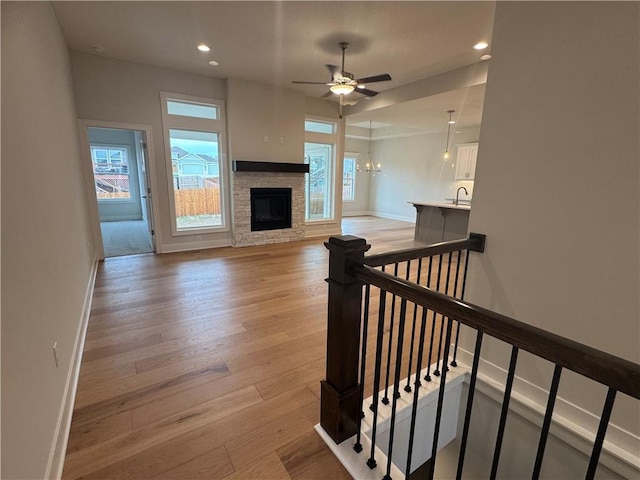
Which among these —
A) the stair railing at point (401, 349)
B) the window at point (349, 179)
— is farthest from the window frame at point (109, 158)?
the stair railing at point (401, 349)

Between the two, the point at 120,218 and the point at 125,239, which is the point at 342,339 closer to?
the point at 125,239

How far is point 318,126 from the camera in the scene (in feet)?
22.1

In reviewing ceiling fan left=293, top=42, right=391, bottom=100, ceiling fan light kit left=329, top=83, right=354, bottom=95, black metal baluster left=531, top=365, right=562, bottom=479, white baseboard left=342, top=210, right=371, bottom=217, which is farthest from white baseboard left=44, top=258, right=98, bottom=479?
white baseboard left=342, top=210, right=371, bottom=217

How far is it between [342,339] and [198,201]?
4.91 m

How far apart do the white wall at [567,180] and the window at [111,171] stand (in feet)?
32.5

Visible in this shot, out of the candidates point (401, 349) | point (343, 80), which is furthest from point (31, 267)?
point (343, 80)

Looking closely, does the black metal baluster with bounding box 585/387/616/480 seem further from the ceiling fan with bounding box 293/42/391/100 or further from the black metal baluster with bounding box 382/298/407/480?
the ceiling fan with bounding box 293/42/391/100

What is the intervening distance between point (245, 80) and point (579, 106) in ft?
16.7

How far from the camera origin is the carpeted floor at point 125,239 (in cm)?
541

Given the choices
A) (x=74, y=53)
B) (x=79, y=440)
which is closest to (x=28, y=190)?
(x=79, y=440)

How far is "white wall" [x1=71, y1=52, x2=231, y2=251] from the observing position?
4367 millimetres

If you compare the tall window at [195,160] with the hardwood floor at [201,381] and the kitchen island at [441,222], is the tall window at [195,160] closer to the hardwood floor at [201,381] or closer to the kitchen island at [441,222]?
the hardwood floor at [201,381]

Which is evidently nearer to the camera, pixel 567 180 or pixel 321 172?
pixel 567 180

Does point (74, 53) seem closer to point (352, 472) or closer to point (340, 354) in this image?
point (340, 354)
